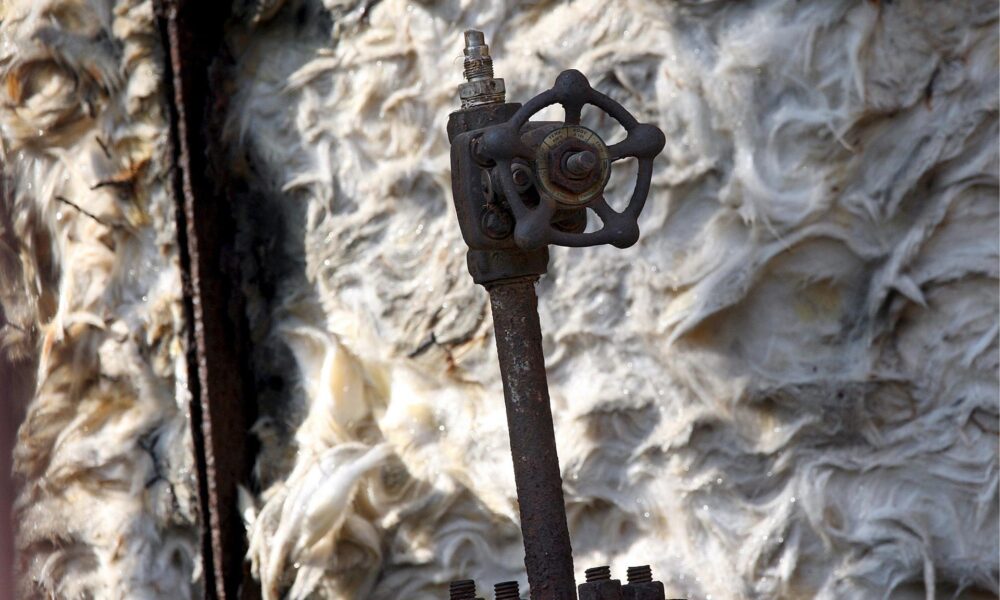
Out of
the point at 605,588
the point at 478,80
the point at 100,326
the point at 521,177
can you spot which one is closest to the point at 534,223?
the point at 521,177

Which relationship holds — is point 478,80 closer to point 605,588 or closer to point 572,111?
point 572,111

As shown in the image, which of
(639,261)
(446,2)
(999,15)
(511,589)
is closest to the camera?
(511,589)

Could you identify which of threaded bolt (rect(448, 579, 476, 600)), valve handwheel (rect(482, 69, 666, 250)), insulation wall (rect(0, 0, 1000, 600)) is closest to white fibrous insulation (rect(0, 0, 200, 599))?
insulation wall (rect(0, 0, 1000, 600))

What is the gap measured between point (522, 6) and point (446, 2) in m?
0.10

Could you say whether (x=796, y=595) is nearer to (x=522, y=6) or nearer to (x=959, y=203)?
(x=959, y=203)

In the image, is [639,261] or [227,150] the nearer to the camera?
[639,261]

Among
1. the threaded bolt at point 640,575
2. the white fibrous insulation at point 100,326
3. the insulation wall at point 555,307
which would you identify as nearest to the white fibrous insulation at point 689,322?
the insulation wall at point 555,307

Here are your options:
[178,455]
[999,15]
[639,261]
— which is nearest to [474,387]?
[639,261]

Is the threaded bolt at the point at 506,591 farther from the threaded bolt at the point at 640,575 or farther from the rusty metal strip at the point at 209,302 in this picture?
the rusty metal strip at the point at 209,302

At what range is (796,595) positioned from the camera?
138 cm

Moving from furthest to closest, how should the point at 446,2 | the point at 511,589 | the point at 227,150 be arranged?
the point at 227,150 → the point at 446,2 → the point at 511,589

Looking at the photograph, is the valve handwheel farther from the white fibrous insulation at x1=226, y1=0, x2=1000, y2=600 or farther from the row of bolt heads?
the white fibrous insulation at x1=226, y1=0, x2=1000, y2=600

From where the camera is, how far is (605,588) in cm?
101

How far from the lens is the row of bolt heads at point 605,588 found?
101 cm
